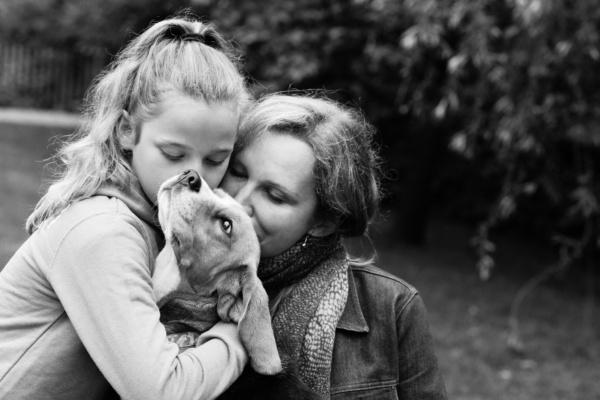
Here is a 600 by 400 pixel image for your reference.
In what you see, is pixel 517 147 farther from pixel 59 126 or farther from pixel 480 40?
pixel 59 126

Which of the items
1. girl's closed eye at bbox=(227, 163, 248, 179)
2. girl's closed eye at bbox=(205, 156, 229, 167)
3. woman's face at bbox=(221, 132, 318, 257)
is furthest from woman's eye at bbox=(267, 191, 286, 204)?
girl's closed eye at bbox=(205, 156, 229, 167)

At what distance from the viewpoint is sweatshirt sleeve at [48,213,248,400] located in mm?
2320

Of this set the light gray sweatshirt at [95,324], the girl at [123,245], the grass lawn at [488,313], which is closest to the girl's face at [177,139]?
the girl at [123,245]

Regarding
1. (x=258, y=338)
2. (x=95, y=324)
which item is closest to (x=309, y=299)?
(x=258, y=338)

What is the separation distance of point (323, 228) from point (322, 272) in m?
0.20

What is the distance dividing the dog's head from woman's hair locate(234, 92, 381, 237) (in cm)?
39

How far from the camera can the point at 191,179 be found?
2.67m

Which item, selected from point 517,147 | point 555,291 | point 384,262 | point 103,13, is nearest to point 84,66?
point 103,13

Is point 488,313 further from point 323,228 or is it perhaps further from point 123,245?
point 123,245

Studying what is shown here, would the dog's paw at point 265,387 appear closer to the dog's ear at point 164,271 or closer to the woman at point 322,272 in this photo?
the woman at point 322,272

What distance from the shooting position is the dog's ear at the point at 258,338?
8.59 ft

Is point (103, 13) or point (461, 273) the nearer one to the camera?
point (461, 273)

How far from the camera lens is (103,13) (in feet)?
41.4

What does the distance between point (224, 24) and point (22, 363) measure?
279 inches
